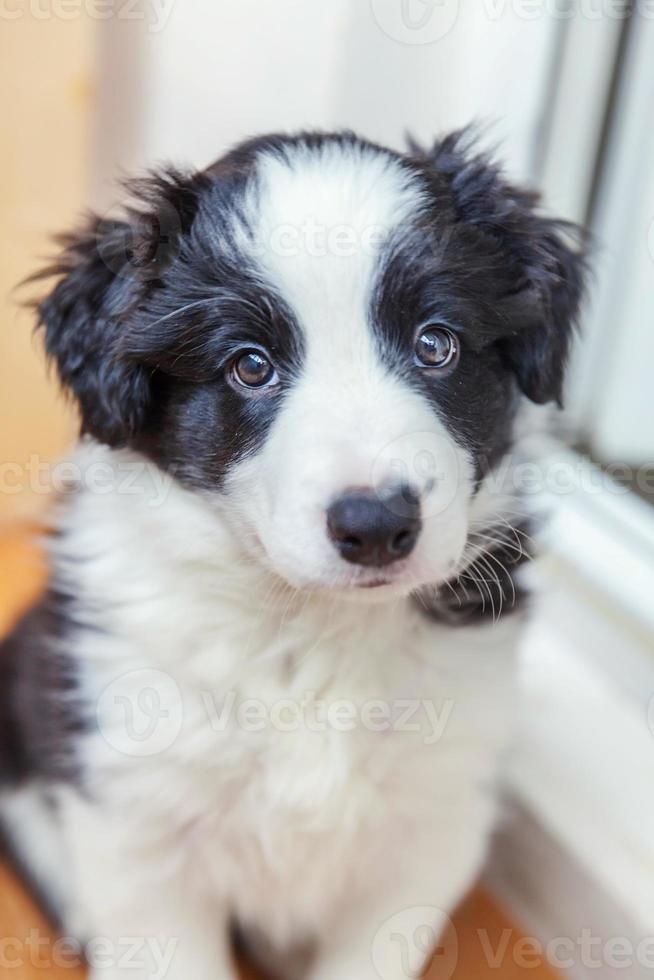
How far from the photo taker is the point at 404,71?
2.45 m

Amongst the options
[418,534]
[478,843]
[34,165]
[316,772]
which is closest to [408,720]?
[316,772]

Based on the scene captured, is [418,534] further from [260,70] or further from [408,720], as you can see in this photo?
[260,70]

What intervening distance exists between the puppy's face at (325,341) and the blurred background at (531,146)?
0.60 m

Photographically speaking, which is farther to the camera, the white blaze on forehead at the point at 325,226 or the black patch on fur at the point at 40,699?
the black patch on fur at the point at 40,699

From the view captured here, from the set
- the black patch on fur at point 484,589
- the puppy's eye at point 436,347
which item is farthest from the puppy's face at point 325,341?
the black patch on fur at point 484,589

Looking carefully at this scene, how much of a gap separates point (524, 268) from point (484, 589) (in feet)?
1.46

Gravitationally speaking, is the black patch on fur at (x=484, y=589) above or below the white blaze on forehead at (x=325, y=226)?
below

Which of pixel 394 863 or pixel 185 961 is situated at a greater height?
pixel 394 863

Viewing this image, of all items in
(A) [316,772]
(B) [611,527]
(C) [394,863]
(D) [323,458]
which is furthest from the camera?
(B) [611,527]

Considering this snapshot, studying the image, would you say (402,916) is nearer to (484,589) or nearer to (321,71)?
(484,589)

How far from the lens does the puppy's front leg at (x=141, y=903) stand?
172 centimetres

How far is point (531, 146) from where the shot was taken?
245 centimetres

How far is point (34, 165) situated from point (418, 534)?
5.58ft

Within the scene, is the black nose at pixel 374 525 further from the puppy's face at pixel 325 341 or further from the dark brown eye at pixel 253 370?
the dark brown eye at pixel 253 370
